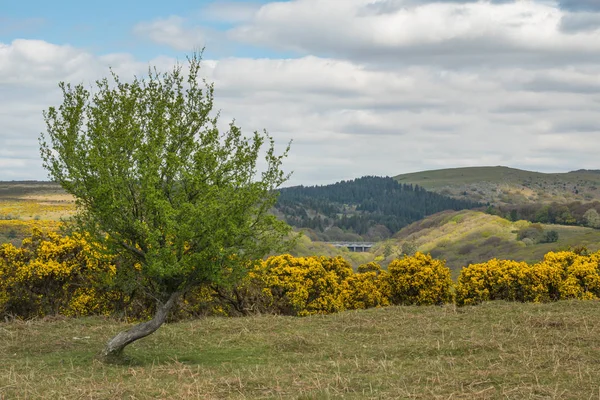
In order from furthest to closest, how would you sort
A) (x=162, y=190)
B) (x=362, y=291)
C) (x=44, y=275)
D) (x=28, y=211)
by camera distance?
(x=28, y=211) < (x=362, y=291) < (x=44, y=275) < (x=162, y=190)

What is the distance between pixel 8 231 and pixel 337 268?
51.5 metres

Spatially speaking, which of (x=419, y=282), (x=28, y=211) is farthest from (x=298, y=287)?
(x=28, y=211)

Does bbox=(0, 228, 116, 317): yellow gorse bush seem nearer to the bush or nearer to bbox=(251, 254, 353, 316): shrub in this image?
bbox=(251, 254, 353, 316): shrub

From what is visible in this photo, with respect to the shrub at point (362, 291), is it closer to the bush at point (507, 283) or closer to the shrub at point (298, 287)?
the shrub at point (298, 287)

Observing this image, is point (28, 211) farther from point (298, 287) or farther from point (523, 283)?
point (523, 283)

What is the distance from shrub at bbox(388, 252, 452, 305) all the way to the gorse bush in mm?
44

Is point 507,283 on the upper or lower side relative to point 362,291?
upper

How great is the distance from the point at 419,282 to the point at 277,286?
6.47 m

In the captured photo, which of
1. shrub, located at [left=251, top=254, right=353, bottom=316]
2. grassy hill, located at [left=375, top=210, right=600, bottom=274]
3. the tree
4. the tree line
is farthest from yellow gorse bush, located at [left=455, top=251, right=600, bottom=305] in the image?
the tree line

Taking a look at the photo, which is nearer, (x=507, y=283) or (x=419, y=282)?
(x=507, y=283)

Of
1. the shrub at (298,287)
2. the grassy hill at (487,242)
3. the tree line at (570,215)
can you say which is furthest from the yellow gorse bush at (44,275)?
the tree line at (570,215)

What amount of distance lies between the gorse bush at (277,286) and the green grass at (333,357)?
122 inches

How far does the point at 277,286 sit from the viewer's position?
29.2 meters

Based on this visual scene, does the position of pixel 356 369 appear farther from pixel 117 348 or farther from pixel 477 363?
pixel 117 348
